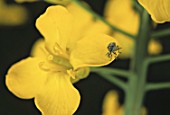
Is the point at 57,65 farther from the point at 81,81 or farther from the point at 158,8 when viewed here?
the point at 81,81

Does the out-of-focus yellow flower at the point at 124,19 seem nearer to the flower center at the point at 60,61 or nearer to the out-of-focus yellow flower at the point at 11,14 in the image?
the flower center at the point at 60,61

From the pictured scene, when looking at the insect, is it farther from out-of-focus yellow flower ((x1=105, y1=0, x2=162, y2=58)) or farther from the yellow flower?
out-of-focus yellow flower ((x1=105, y1=0, x2=162, y2=58))

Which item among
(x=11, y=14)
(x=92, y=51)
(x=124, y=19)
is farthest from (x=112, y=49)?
(x=11, y=14)

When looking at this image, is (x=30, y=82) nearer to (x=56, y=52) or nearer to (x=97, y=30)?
(x=56, y=52)

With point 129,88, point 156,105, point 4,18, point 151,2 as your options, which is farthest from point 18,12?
point 151,2

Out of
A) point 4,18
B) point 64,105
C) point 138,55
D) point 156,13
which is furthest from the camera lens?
point 4,18
